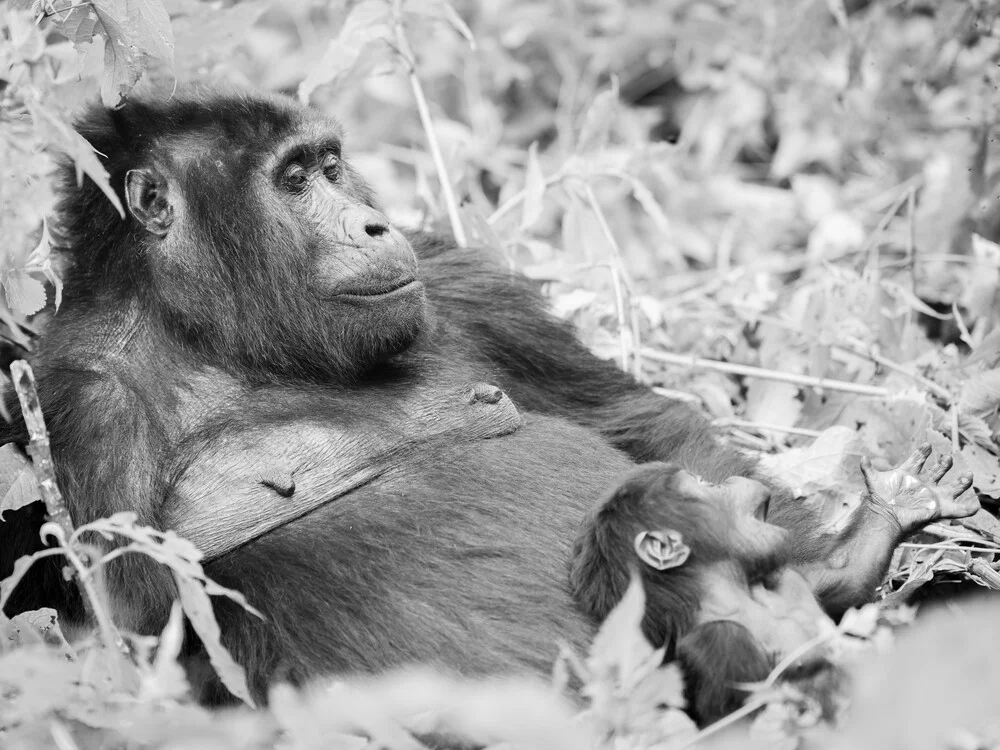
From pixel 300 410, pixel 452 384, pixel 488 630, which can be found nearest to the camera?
pixel 488 630

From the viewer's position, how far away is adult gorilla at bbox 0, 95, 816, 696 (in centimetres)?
300

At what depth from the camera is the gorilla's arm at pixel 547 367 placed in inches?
151

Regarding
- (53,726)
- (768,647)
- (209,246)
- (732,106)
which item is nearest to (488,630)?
(768,647)

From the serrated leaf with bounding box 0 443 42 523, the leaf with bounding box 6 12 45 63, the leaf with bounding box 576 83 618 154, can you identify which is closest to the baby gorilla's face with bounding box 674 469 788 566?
the serrated leaf with bounding box 0 443 42 523

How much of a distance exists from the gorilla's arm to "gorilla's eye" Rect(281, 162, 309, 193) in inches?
22.4

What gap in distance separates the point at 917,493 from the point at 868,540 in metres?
0.26

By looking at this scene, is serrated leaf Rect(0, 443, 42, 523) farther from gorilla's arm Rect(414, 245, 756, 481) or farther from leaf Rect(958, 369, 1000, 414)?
leaf Rect(958, 369, 1000, 414)

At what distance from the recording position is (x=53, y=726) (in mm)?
2109

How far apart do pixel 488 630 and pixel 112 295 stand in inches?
58.6

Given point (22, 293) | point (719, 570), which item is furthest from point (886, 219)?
point (22, 293)

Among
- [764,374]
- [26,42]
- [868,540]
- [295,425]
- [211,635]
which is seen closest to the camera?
[211,635]

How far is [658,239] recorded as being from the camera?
728 cm

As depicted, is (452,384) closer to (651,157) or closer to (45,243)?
(45,243)

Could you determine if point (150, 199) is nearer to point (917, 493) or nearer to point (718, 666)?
point (718, 666)
